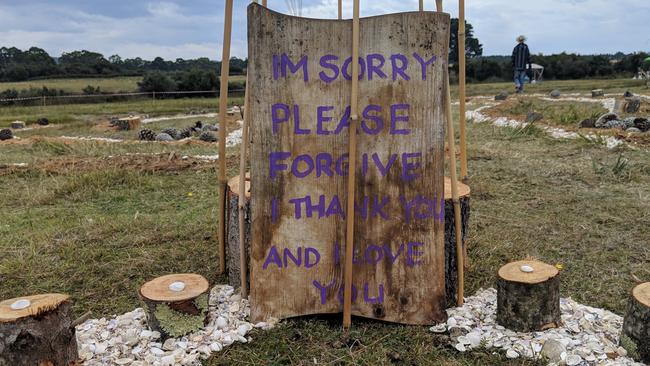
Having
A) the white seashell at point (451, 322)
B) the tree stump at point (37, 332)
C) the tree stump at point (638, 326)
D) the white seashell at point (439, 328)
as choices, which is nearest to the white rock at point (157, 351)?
the tree stump at point (37, 332)

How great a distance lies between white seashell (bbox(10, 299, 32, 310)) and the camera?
2412mm

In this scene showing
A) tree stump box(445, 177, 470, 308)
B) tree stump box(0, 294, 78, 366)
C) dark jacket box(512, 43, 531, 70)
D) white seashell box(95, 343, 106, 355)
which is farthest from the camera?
dark jacket box(512, 43, 531, 70)

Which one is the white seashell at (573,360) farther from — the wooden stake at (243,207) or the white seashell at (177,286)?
the white seashell at (177,286)

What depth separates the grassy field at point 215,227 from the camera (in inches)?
112

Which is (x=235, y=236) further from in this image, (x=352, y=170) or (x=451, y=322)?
(x=451, y=322)

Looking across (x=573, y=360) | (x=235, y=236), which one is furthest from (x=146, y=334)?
(x=573, y=360)

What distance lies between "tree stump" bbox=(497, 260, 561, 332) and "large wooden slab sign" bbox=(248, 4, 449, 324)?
1.19ft

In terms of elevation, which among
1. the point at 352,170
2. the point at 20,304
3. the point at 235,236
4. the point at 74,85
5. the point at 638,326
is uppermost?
the point at 74,85

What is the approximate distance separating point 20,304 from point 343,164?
1.75 m

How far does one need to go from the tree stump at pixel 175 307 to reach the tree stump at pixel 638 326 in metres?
2.20

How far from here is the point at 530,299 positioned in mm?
2768

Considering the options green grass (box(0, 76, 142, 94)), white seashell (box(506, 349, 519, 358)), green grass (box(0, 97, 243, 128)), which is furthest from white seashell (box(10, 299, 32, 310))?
green grass (box(0, 76, 142, 94))

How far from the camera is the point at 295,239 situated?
2.96 m

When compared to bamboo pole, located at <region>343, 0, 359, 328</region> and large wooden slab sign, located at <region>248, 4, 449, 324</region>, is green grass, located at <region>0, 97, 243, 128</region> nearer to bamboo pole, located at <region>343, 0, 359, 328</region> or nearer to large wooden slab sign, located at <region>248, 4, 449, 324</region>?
large wooden slab sign, located at <region>248, 4, 449, 324</region>
